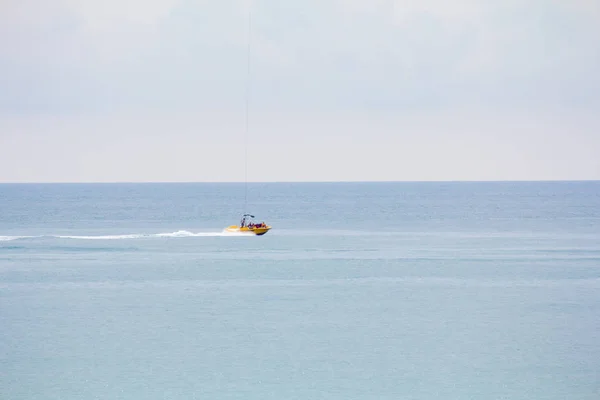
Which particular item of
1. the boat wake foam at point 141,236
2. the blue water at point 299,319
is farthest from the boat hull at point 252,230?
the blue water at point 299,319

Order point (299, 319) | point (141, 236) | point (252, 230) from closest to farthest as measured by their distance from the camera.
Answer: point (299, 319) → point (252, 230) → point (141, 236)

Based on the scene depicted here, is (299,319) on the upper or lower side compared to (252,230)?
lower

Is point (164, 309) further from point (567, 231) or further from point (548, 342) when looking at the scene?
point (567, 231)

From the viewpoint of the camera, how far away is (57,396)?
1260 inches

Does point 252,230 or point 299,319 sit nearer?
point 299,319

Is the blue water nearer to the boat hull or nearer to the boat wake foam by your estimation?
the boat hull

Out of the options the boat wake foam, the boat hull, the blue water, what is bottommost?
the blue water

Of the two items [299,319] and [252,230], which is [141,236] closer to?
[252,230]

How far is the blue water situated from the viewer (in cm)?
3359

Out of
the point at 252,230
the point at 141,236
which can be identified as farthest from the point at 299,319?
the point at 141,236

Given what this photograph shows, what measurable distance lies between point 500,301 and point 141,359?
23.3m

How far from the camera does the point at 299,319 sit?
44.7 metres

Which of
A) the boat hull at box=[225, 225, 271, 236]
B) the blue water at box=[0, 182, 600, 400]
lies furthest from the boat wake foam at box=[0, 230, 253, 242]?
the blue water at box=[0, 182, 600, 400]

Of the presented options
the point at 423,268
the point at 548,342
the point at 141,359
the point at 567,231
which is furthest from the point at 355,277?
the point at 567,231
